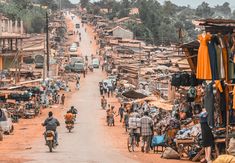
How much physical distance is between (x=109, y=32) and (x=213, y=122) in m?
120

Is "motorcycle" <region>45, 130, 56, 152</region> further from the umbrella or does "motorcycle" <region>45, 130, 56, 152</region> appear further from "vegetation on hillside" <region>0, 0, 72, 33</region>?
"vegetation on hillside" <region>0, 0, 72, 33</region>

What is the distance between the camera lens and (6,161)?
1848 cm

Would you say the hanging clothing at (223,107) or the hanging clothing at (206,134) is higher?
the hanging clothing at (223,107)

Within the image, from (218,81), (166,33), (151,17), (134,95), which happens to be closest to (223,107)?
(218,81)

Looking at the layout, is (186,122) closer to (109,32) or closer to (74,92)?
(74,92)

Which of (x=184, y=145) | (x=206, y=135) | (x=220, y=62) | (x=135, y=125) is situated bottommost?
(x=184, y=145)

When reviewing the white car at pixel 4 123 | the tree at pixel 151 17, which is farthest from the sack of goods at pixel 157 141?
the tree at pixel 151 17

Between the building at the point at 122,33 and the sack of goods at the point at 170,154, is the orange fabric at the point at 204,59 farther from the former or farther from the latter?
the building at the point at 122,33

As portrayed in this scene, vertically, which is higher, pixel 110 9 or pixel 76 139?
pixel 110 9

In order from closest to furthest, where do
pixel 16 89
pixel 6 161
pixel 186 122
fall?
pixel 6 161 → pixel 186 122 → pixel 16 89

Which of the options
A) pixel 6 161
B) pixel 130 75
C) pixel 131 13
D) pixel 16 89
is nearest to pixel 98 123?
pixel 16 89

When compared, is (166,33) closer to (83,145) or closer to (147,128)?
(83,145)

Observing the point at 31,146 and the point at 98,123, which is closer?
the point at 31,146

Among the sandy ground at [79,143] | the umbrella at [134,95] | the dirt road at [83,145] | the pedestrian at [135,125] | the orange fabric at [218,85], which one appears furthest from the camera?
the umbrella at [134,95]
